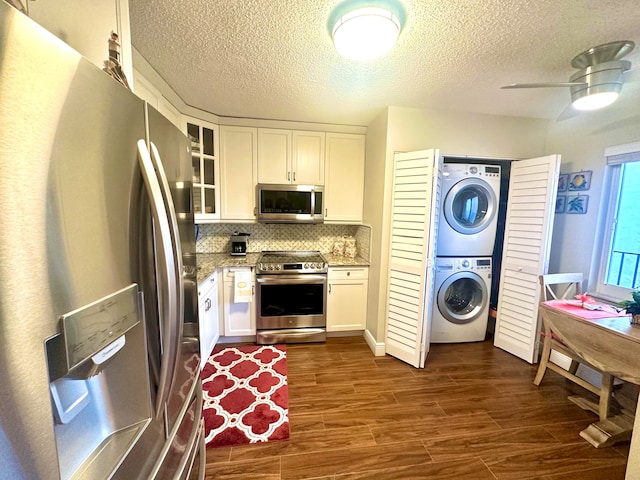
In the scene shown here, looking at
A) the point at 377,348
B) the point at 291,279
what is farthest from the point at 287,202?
the point at 377,348

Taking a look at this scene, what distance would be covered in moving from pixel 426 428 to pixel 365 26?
2534 mm

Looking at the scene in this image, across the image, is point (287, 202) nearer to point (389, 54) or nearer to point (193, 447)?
point (389, 54)

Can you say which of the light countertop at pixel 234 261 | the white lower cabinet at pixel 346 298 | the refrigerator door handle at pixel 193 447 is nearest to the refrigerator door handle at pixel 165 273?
the refrigerator door handle at pixel 193 447

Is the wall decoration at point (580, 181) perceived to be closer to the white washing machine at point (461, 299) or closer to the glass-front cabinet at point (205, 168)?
the white washing machine at point (461, 299)

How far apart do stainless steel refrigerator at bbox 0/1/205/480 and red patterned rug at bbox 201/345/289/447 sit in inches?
38.7

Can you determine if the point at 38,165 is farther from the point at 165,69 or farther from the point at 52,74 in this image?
the point at 165,69

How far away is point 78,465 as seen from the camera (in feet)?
1.80

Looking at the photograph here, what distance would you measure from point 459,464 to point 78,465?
192 cm

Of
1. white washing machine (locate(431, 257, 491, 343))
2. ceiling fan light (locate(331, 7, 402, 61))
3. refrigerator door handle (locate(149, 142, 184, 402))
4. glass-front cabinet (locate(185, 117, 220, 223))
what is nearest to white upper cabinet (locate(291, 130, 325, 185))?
glass-front cabinet (locate(185, 117, 220, 223))

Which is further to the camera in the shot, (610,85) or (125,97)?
(610,85)

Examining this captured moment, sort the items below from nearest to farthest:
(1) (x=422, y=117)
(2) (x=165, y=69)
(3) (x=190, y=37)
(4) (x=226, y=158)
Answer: (3) (x=190, y=37) < (2) (x=165, y=69) < (1) (x=422, y=117) < (4) (x=226, y=158)

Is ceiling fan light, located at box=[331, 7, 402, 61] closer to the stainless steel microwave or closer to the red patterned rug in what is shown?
the stainless steel microwave

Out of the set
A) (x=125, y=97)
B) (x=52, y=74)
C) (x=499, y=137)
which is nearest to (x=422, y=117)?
(x=499, y=137)

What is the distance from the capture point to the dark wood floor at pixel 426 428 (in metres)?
1.51
